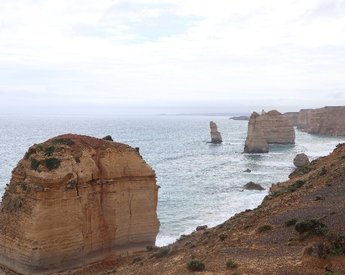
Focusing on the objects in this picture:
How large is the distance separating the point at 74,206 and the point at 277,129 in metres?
96.4

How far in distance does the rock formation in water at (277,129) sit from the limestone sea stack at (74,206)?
3544 inches

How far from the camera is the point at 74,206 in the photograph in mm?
24969

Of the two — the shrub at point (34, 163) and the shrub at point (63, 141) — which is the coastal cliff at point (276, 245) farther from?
the shrub at point (63, 141)

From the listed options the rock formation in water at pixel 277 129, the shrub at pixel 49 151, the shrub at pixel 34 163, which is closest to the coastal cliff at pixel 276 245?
the shrub at pixel 34 163

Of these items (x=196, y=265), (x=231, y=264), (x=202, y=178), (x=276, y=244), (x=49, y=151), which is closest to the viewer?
(x=231, y=264)

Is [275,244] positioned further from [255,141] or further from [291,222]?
[255,141]

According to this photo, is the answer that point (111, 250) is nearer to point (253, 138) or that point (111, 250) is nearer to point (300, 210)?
point (300, 210)

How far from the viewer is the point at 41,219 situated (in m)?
23.6

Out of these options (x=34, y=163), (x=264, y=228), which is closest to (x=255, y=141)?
(x=34, y=163)

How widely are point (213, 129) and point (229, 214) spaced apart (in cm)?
8021

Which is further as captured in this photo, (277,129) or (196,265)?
(277,129)

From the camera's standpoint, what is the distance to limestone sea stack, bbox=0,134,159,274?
2381cm

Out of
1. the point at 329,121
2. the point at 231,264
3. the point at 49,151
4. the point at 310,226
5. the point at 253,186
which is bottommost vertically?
the point at 253,186

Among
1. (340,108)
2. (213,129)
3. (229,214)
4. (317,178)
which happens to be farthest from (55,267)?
(340,108)
